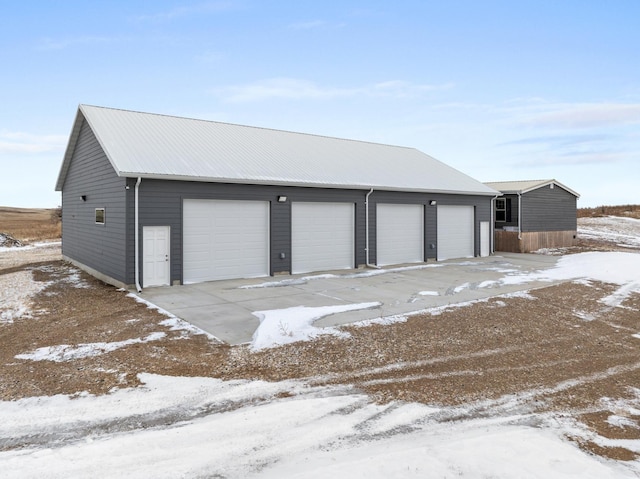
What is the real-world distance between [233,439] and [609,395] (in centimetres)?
412

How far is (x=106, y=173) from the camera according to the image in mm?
13023

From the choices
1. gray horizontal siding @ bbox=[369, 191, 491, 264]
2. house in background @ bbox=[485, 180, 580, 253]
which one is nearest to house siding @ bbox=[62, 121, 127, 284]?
gray horizontal siding @ bbox=[369, 191, 491, 264]

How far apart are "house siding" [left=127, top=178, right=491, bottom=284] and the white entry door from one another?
15 cm

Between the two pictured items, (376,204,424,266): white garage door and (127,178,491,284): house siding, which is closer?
(127,178,491,284): house siding

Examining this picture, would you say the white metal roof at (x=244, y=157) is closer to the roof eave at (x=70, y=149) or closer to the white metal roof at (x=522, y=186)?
the roof eave at (x=70, y=149)

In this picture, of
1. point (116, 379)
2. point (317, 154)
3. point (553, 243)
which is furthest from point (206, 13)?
point (553, 243)

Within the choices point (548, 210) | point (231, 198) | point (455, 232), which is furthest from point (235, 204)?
point (548, 210)

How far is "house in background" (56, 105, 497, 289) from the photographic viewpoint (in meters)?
12.1

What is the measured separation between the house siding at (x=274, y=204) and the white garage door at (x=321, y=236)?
0.23 meters

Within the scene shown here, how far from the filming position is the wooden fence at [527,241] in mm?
23125

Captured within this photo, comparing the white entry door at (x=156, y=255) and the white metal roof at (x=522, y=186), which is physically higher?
the white metal roof at (x=522, y=186)

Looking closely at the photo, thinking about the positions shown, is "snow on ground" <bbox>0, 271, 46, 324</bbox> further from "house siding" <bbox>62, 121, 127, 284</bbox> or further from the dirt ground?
"house siding" <bbox>62, 121, 127, 284</bbox>

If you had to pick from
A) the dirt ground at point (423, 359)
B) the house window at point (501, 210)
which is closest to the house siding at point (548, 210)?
the house window at point (501, 210)

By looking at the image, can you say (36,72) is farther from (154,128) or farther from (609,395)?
(609,395)
